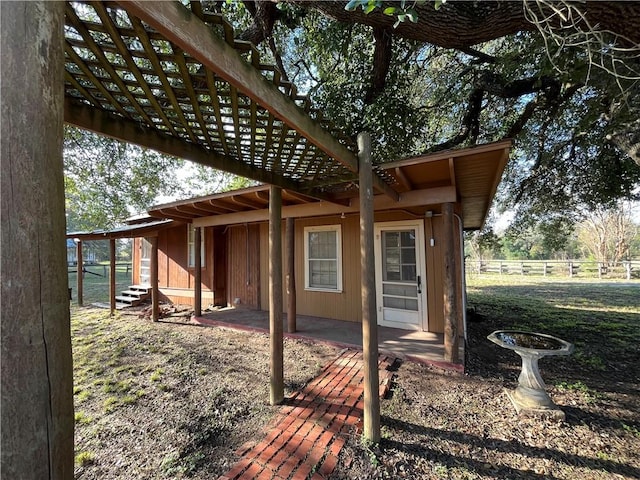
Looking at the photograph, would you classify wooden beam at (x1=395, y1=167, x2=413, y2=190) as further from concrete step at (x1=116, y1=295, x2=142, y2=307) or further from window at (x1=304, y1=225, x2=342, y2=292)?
concrete step at (x1=116, y1=295, x2=142, y2=307)

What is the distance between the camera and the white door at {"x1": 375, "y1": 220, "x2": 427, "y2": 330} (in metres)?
5.21

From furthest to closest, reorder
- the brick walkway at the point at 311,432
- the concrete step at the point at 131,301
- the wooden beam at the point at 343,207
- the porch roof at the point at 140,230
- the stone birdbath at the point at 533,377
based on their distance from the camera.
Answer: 1. the concrete step at the point at 131,301
2. the porch roof at the point at 140,230
3. the wooden beam at the point at 343,207
4. the stone birdbath at the point at 533,377
5. the brick walkway at the point at 311,432

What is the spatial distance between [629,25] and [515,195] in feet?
25.5

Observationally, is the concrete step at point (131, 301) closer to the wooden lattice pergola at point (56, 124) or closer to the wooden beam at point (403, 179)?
the wooden lattice pergola at point (56, 124)

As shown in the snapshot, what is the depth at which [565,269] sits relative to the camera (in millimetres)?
20750

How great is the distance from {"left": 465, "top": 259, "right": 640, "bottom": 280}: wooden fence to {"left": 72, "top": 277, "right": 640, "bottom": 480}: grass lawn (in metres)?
17.9

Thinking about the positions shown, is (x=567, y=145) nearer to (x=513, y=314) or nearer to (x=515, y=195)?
(x=515, y=195)

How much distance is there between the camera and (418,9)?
299 cm

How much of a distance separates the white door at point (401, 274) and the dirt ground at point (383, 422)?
4.04 feet

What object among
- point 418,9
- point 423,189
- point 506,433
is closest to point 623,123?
point 423,189

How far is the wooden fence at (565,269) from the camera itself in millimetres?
17766

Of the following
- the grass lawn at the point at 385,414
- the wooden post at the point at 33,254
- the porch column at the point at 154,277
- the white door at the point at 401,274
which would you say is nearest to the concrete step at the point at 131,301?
the porch column at the point at 154,277

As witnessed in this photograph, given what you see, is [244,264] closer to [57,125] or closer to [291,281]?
[291,281]

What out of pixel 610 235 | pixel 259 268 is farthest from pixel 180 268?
pixel 610 235
